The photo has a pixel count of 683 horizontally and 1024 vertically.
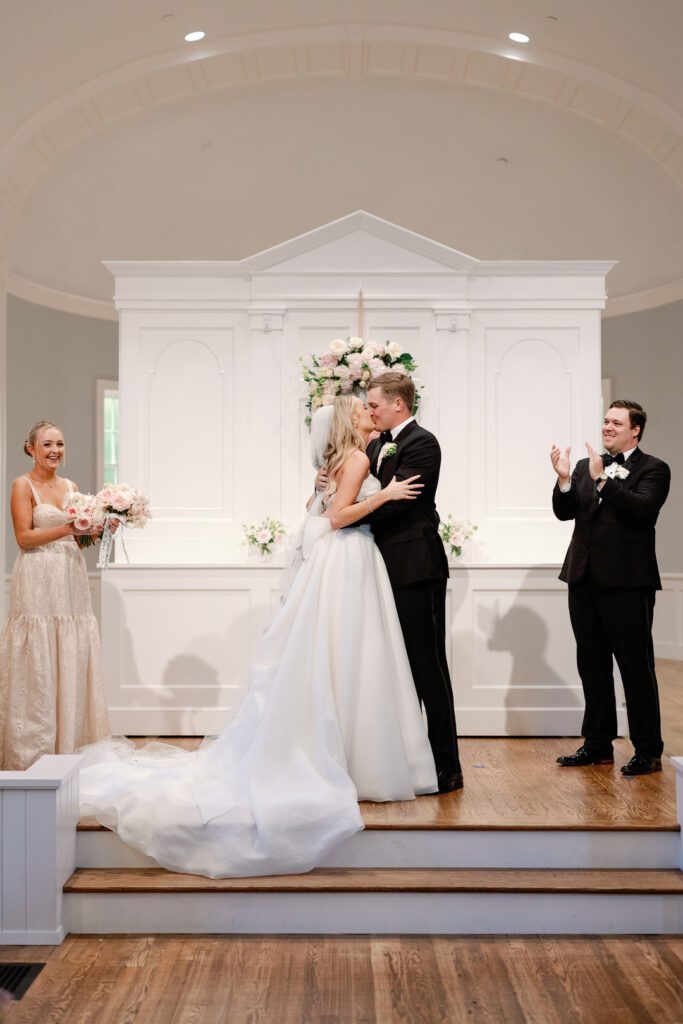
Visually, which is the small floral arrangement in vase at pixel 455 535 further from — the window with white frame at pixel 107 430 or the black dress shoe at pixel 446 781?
the window with white frame at pixel 107 430

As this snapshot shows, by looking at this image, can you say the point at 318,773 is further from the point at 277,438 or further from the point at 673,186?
the point at 673,186

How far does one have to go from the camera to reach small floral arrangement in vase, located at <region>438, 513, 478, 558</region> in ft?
19.9

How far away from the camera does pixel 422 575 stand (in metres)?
4.35

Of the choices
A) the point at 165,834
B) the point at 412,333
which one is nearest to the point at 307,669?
the point at 165,834

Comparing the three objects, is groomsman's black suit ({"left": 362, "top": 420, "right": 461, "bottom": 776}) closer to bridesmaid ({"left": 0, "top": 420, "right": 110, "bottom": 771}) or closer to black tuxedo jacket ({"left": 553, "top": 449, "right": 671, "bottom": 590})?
black tuxedo jacket ({"left": 553, "top": 449, "right": 671, "bottom": 590})

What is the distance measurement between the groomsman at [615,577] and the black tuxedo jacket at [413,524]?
807 mm

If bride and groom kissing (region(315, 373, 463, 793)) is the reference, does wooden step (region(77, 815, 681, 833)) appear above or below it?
below

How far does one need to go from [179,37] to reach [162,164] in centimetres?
208

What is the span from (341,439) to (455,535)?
5.98 ft

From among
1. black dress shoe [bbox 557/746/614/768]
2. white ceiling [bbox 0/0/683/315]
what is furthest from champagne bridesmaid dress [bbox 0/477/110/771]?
white ceiling [bbox 0/0/683/315]

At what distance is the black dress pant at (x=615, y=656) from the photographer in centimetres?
477

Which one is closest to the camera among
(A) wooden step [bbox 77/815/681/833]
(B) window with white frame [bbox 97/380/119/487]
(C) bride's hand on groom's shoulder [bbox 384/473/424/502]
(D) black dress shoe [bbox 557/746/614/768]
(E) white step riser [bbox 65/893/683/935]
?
(E) white step riser [bbox 65/893/683/935]

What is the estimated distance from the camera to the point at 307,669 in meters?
4.17

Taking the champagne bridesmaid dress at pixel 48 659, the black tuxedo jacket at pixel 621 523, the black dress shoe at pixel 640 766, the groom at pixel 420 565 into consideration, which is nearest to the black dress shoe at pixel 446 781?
the groom at pixel 420 565
